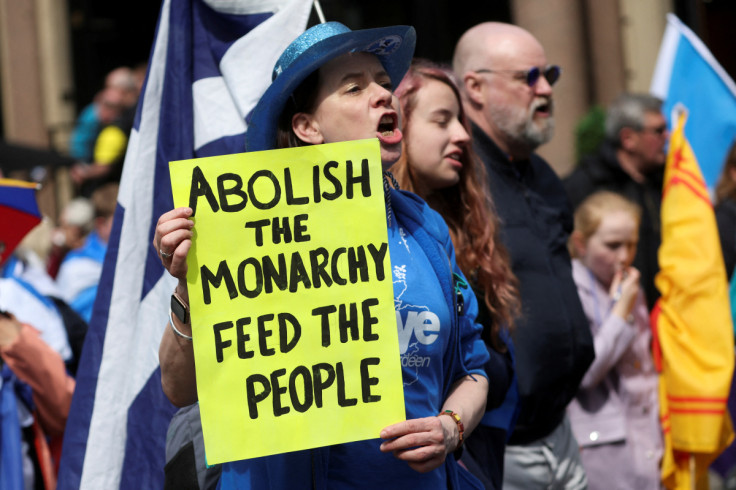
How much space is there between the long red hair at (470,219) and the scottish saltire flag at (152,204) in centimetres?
44

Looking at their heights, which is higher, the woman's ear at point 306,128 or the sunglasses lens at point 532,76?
the sunglasses lens at point 532,76

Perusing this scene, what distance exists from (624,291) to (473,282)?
1.48 metres

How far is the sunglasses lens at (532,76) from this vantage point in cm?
409

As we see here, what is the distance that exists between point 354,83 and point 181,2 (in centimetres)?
126

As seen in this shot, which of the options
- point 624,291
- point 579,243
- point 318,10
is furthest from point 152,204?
point 579,243

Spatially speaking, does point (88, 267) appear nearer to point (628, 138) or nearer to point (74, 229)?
point (74, 229)

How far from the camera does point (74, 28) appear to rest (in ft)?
41.9

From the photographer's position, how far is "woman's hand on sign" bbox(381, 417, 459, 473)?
7.23ft

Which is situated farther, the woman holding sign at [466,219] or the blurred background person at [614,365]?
the blurred background person at [614,365]

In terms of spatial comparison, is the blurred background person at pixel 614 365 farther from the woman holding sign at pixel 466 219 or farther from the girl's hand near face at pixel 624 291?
the woman holding sign at pixel 466 219

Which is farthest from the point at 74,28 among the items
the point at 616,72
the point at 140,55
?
the point at 616,72

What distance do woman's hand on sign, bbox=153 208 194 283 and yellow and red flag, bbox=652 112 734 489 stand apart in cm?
302

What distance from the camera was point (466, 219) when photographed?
11.1 ft

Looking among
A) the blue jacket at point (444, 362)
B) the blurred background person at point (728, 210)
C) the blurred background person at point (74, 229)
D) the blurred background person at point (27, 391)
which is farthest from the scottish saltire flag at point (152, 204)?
the blurred background person at point (74, 229)
